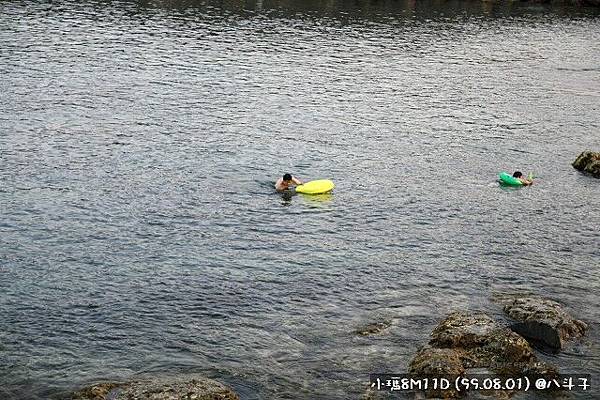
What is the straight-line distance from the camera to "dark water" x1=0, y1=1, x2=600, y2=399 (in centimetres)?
3056

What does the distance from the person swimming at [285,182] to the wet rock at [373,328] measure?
1577cm

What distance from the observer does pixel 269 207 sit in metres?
44.8

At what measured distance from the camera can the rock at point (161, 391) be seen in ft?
81.2

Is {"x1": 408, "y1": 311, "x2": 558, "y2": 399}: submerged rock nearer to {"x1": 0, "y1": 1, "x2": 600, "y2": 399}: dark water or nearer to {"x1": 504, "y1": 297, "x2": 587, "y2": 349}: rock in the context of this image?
{"x1": 504, "y1": 297, "x2": 587, "y2": 349}: rock

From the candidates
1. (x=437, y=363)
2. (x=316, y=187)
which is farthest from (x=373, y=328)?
(x=316, y=187)

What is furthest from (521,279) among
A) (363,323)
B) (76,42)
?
(76,42)

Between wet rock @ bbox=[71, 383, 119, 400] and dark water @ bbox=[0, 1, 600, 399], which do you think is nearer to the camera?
wet rock @ bbox=[71, 383, 119, 400]

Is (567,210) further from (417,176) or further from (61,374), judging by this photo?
(61,374)

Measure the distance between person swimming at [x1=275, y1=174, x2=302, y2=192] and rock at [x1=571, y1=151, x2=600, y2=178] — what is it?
19021 millimetres

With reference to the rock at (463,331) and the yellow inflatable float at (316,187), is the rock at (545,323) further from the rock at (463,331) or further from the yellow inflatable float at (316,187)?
the yellow inflatable float at (316,187)

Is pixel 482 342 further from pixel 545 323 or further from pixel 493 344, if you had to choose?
pixel 545 323

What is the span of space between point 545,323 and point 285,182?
19.5 m

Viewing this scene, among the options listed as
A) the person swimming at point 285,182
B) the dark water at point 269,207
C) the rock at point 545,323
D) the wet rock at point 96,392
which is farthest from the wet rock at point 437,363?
the person swimming at point 285,182

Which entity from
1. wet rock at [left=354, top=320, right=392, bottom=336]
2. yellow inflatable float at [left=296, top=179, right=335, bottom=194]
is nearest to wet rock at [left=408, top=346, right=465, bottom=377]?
wet rock at [left=354, top=320, right=392, bottom=336]
